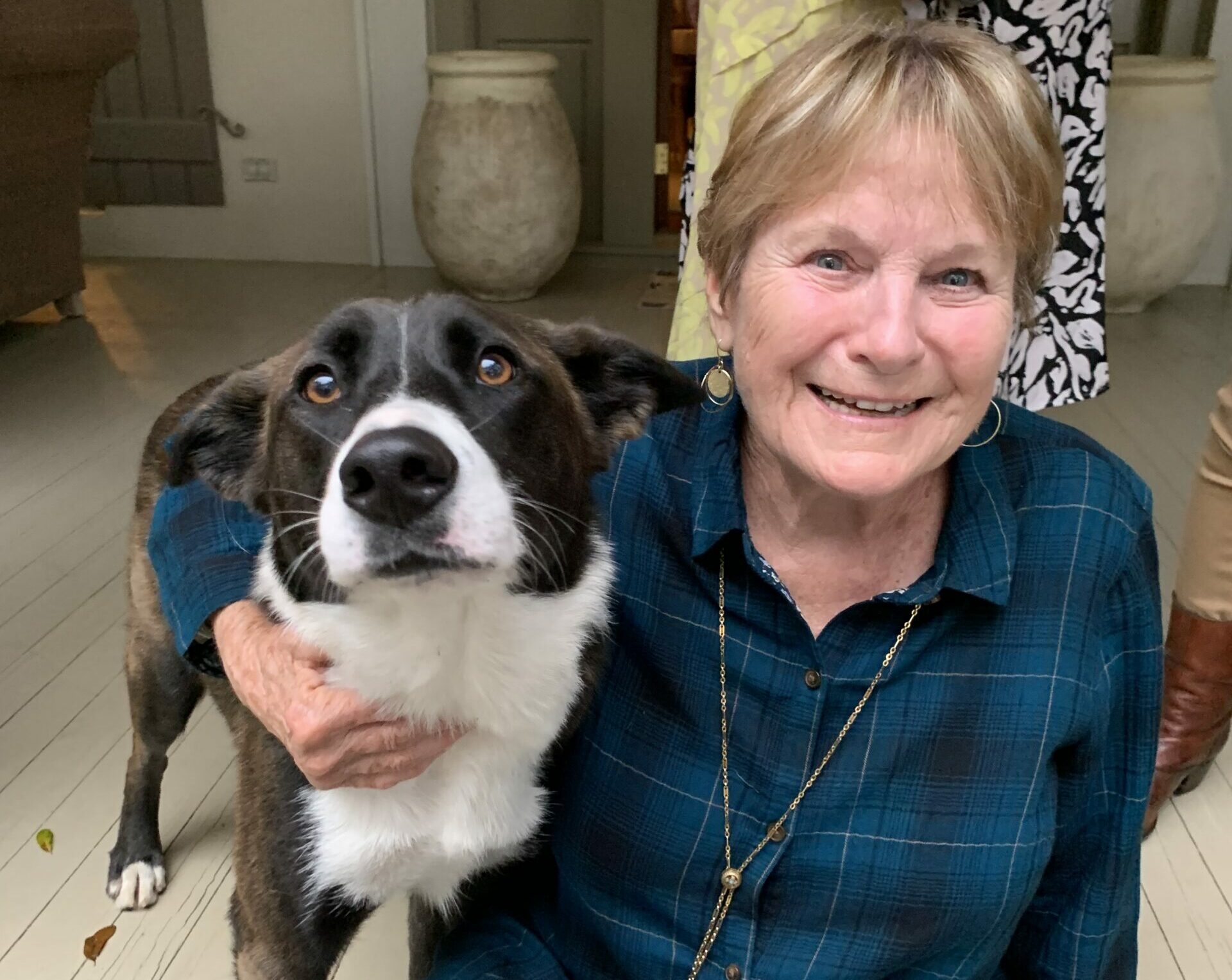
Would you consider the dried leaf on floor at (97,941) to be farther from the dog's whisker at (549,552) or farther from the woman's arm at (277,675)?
the dog's whisker at (549,552)

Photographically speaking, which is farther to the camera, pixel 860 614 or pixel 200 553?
pixel 200 553

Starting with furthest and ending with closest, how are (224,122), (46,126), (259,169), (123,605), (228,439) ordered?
1. (259,169)
2. (224,122)
3. (46,126)
4. (123,605)
5. (228,439)

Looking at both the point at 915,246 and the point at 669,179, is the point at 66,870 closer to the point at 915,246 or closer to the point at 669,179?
the point at 915,246

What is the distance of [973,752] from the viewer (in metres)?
1.14

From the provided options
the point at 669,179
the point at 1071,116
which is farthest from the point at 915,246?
the point at 669,179

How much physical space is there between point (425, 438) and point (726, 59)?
1051 mm

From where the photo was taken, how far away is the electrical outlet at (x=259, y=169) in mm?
5867

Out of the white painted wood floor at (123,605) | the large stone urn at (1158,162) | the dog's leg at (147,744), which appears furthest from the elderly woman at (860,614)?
the large stone urn at (1158,162)

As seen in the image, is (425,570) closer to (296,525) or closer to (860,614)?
(296,525)

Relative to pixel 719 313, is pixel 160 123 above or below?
below

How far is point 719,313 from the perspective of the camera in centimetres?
125

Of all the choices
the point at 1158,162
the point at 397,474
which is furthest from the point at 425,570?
the point at 1158,162

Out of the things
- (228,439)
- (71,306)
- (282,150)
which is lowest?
(71,306)

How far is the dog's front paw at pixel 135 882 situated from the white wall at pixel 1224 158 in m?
5.10
